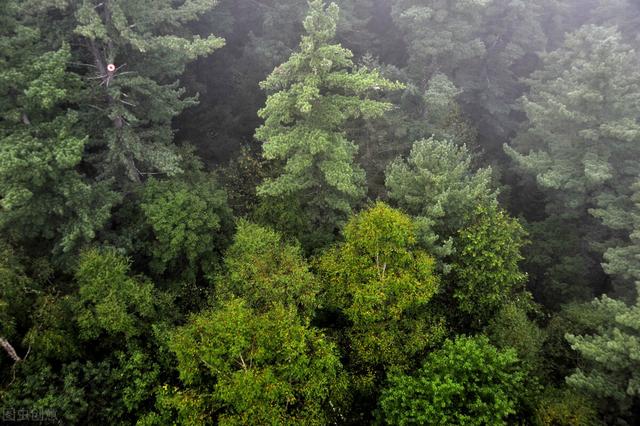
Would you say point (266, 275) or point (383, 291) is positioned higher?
point (383, 291)

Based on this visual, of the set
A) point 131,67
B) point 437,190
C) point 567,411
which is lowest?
point 567,411

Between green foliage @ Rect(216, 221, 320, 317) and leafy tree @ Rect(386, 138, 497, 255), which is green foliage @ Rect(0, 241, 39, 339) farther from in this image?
leafy tree @ Rect(386, 138, 497, 255)

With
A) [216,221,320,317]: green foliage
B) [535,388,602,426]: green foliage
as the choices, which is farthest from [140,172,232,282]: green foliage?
[535,388,602,426]: green foliage

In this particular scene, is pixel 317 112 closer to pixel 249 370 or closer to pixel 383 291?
pixel 383 291

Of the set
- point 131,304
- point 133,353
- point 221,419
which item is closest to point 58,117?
point 131,304

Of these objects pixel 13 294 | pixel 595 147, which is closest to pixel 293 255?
pixel 13 294
